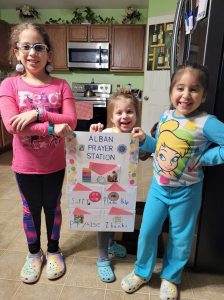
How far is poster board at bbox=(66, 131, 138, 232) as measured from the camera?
1.04 m

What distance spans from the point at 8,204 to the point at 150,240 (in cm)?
143

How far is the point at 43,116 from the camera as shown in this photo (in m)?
0.98

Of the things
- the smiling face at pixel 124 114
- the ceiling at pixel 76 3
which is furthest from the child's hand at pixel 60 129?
the ceiling at pixel 76 3

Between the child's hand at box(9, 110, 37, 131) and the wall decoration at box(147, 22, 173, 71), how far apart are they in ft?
9.10

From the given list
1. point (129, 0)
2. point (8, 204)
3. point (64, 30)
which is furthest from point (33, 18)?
point (8, 204)

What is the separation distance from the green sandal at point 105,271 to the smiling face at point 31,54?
3.39ft

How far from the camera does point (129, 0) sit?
3791 mm

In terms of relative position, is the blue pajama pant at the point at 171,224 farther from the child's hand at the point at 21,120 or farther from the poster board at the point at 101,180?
the child's hand at the point at 21,120

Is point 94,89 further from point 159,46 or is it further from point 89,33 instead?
point 159,46

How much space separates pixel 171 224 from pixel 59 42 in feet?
13.1

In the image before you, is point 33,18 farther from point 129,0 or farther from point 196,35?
point 196,35

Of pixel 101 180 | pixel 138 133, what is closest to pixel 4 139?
pixel 101 180

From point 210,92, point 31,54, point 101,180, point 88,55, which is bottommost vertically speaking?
point 101,180

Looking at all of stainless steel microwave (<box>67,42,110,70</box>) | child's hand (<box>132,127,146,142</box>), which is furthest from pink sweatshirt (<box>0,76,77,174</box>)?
stainless steel microwave (<box>67,42,110,70</box>)
